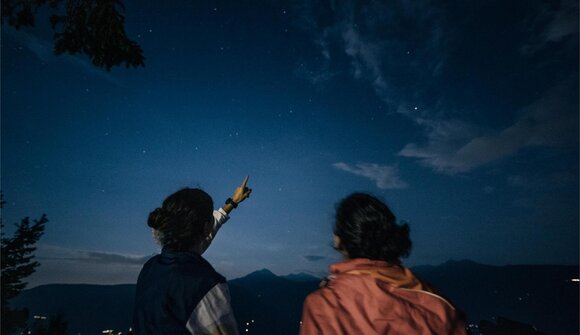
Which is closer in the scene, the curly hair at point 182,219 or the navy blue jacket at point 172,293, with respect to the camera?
the navy blue jacket at point 172,293

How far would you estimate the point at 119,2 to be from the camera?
14.3ft

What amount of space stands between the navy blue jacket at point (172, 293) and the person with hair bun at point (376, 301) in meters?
0.70

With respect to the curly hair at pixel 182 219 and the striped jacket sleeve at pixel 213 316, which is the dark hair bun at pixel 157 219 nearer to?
the curly hair at pixel 182 219

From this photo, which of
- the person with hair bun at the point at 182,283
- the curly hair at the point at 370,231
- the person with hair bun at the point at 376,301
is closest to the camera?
the person with hair bun at the point at 376,301

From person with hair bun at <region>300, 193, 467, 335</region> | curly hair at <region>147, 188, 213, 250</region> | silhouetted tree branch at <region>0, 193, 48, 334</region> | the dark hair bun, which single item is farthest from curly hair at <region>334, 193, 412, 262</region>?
silhouetted tree branch at <region>0, 193, 48, 334</region>

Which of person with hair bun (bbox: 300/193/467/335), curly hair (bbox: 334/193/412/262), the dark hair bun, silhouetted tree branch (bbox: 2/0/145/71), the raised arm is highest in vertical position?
silhouetted tree branch (bbox: 2/0/145/71)

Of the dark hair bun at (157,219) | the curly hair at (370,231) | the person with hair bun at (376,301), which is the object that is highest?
the dark hair bun at (157,219)

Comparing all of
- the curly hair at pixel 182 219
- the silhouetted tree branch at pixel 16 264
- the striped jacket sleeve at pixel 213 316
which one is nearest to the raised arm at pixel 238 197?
the curly hair at pixel 182 219

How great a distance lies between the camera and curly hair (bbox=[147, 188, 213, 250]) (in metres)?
2.15

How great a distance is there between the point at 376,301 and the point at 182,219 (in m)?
1.46

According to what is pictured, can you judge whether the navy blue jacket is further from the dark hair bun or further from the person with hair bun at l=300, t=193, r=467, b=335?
the person with hair bun at l=300, t=193, r=467, b=335

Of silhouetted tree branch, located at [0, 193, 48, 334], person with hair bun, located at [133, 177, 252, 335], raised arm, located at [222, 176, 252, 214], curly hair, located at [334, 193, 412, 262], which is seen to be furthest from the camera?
silhouetted tree branch, located at [0, 193, 48, 334]

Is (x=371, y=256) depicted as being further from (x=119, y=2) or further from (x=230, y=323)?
(x=119, y=2)

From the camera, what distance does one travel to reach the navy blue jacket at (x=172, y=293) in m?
1.89
